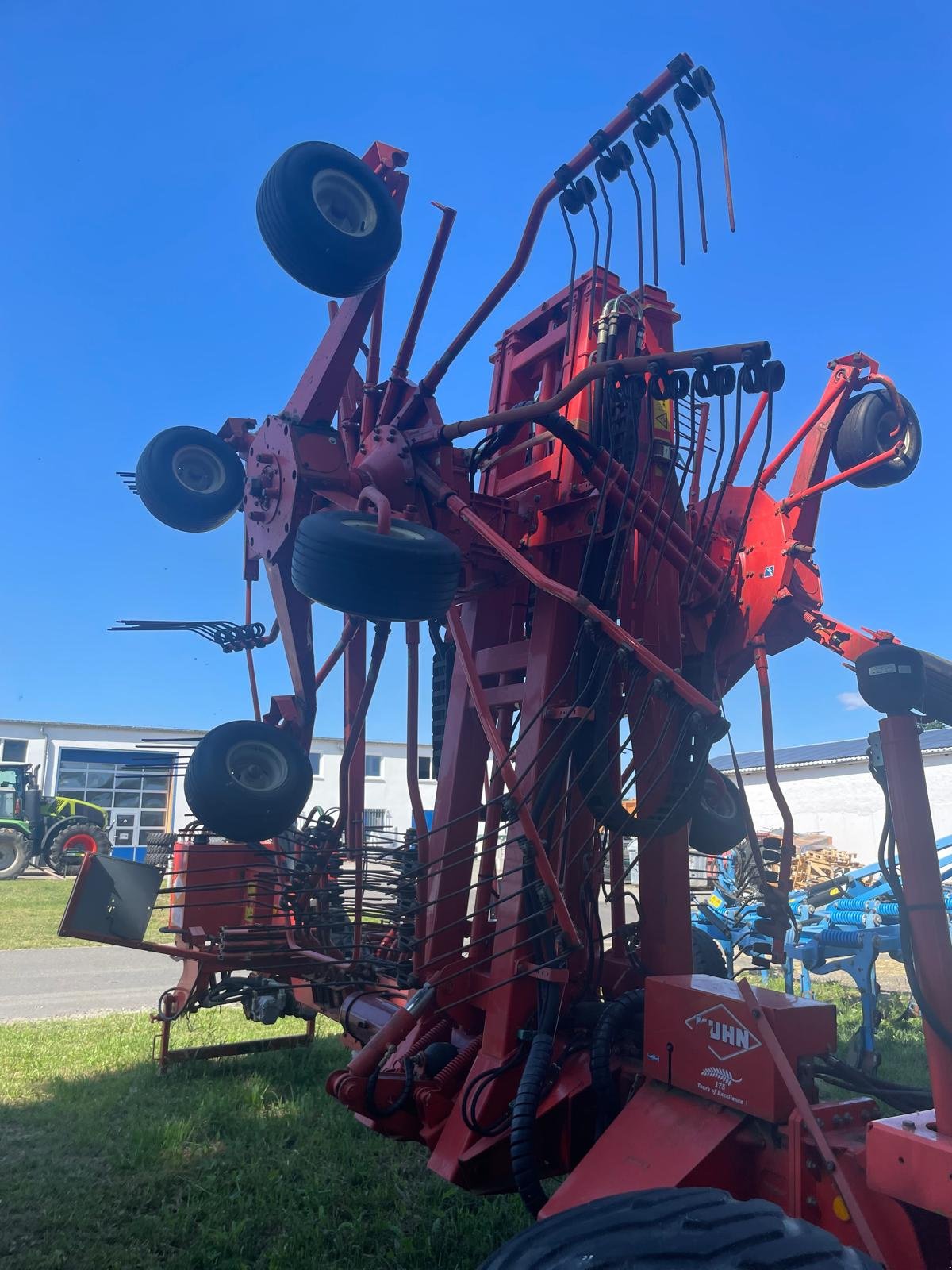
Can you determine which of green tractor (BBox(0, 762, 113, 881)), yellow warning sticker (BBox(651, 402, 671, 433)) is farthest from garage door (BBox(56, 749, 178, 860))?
yellow warning sticker (BBox(651, 402, 671, 433))

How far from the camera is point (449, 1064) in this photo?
12.3 feet

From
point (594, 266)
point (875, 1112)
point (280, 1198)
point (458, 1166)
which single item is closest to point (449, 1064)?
point (458, 1166)

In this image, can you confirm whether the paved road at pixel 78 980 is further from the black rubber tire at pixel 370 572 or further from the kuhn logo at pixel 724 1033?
the kuhn logo at pixel 724 1033

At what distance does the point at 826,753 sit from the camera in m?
30.2

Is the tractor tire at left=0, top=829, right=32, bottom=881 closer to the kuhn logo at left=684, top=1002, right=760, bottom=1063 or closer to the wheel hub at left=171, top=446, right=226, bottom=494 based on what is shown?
the wheel hub at left=171, top=446, right=226, bottom=494

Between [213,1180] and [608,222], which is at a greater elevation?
[608,222]

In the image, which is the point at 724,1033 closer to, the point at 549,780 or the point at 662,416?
the point at 549,780

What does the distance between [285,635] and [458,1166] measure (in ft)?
8.44

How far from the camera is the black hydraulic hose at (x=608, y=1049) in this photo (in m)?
3.20

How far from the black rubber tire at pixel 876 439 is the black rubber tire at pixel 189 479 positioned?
394cm

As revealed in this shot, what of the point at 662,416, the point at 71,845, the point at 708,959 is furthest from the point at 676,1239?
the point at 71,845

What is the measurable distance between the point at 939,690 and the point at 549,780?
1.64 meters

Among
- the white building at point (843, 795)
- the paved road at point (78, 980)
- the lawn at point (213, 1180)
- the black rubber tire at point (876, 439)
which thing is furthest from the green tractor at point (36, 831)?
the black rubber tire at point (876, 439)

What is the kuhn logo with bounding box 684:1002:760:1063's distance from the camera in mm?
2672
